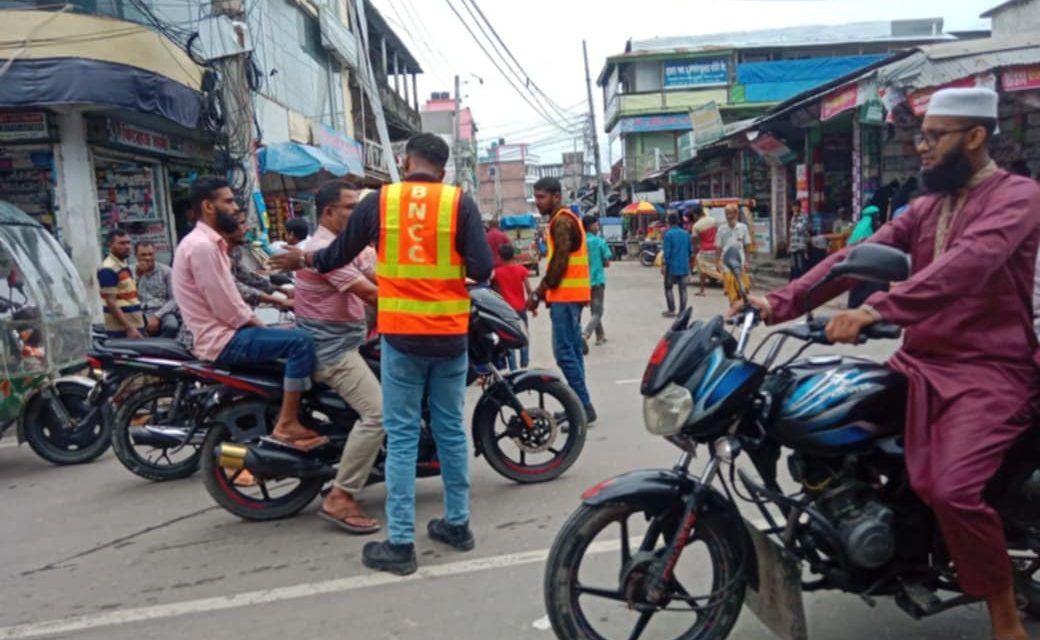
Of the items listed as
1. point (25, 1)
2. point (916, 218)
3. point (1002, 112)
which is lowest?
point (916, 218)

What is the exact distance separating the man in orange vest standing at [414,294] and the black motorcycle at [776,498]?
Answer: 1206 mm

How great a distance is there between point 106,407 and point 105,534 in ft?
5.82

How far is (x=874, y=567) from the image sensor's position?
2479 mm

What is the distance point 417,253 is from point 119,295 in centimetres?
502

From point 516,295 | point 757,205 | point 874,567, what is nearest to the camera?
point 874,567

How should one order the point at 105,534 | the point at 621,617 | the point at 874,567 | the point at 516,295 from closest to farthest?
the point at 874,567 → the point at 621,617 → the point at 105,534 → the point at 516,295

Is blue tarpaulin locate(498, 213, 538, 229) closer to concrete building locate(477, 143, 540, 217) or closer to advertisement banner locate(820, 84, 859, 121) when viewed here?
advertisement banner locate(820, 84, 859, 121)

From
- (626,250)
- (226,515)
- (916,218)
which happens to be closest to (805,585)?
(916,218)

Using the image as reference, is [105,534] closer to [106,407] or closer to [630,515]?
[106,407]

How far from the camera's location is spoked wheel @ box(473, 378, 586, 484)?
461 cm

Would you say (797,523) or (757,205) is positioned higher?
(757,205)

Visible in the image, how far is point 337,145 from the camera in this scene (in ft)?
61.4

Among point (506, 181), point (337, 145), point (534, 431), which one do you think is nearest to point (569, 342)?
point (534, 431)

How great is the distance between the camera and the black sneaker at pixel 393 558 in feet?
11.7
